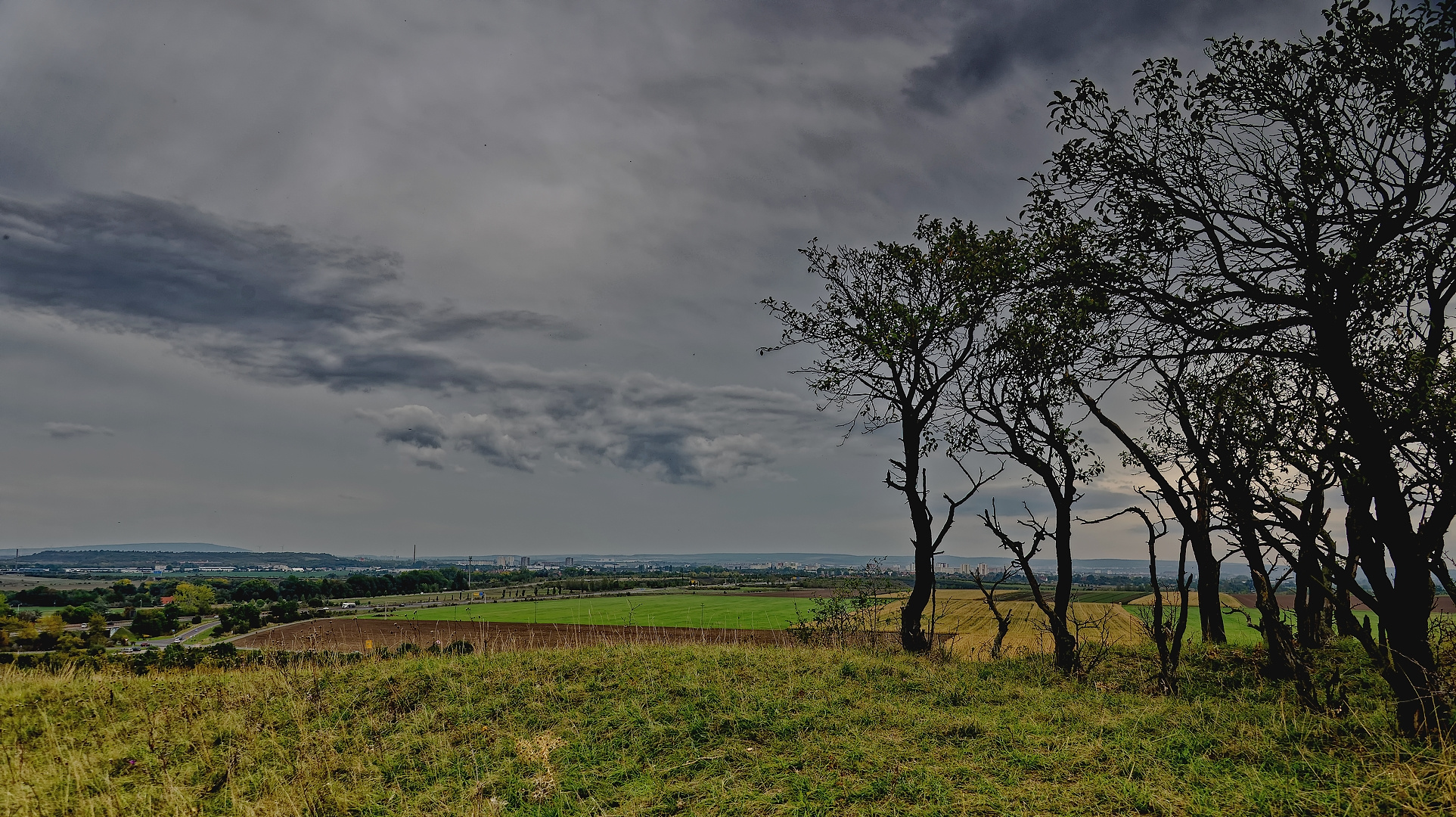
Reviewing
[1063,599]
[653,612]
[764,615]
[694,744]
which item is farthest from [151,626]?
[1063,599]

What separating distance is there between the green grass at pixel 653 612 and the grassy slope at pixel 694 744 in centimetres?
3825

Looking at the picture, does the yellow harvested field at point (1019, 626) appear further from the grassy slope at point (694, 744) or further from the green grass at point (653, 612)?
the green grass at point (653, 612)

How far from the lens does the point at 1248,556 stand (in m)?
9.81

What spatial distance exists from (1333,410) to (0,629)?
69.7 m

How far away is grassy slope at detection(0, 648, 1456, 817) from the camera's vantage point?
5.81m

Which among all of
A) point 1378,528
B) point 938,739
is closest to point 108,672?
point 938,739

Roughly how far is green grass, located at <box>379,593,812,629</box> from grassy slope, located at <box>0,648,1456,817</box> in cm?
3825

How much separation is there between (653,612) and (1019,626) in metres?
46.1

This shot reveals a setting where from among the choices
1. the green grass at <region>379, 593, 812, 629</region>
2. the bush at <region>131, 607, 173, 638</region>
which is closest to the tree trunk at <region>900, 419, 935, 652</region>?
the green grass at <region>379, 593, 812, 629</region>

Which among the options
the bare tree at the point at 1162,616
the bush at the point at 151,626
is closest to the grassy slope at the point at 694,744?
the bare tree at the point at 1162,616

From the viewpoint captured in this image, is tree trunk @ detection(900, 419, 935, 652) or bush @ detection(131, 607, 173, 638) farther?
bush @ detection(131, 607, 173, 638)

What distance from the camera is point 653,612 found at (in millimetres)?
72312

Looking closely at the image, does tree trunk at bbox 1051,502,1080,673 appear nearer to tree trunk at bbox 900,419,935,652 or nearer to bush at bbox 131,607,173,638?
tree trunk at bbox 900,419,935,652

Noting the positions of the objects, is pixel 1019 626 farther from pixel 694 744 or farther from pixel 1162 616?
pixel 694 744
